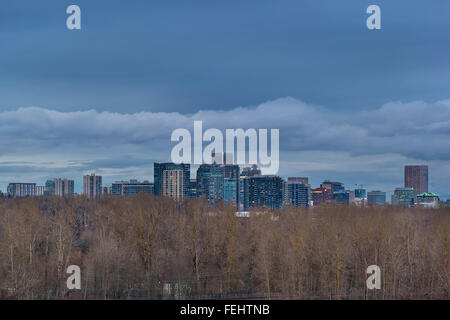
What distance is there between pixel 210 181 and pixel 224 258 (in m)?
102

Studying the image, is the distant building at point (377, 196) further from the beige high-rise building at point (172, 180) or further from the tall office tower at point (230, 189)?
the beige high-rise building at point (172, 180)

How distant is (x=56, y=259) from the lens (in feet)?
128

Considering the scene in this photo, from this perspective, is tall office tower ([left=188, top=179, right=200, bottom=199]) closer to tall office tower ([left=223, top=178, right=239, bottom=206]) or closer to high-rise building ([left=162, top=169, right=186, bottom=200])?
high-rise building ([left=162, top=169, right=186, bottom=200])

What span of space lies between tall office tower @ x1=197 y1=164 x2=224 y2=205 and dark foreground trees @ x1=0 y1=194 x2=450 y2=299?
3564 inches

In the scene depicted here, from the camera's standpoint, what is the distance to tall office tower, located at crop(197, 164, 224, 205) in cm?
14155

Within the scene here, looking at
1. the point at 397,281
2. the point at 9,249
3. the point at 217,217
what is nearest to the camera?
the point at 397,281

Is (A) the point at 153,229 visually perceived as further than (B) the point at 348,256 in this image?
Yes

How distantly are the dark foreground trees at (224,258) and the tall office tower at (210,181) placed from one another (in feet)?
297

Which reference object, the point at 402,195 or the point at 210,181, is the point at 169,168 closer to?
the point at 210,181

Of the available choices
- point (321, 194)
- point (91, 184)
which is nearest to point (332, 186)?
point (321, 194)
